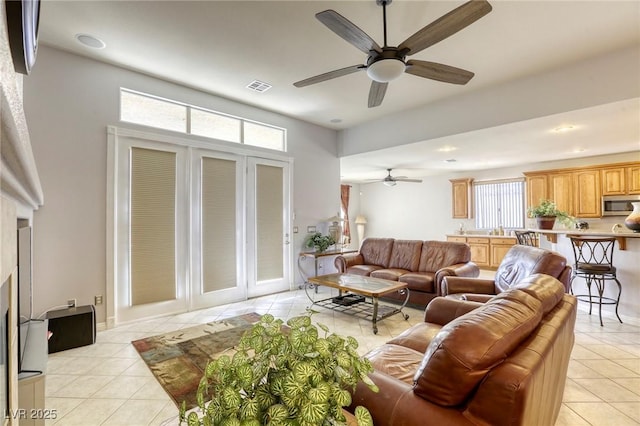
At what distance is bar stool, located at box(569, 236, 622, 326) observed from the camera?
3.51 m

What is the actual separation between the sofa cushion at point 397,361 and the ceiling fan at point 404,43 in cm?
211

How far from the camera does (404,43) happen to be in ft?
7.20

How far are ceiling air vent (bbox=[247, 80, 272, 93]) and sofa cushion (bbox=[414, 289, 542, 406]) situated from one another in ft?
12.4

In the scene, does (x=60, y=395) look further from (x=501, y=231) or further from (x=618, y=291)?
(x=501, y=231)

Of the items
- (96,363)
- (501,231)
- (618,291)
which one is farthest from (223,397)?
(501,231)

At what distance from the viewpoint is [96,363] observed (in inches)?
104

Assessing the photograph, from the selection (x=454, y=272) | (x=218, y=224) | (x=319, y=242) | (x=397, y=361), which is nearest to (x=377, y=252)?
(x=319, y=242)

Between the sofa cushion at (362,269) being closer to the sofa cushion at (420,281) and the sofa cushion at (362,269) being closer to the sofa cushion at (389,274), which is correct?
the sofa cushion at (389,274)

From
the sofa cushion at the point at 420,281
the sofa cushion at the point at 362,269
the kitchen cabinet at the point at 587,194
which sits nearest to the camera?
the sofa cushion at the point at 420,281

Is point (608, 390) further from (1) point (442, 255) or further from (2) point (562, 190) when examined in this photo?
(2) point (562, 190)

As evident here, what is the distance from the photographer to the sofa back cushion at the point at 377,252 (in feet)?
17.1

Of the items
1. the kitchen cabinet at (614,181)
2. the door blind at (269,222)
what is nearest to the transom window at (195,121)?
the door blind at (269,222)

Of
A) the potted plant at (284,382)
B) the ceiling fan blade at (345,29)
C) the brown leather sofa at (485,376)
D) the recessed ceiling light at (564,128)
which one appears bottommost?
the brown leather sofa at (485,376)

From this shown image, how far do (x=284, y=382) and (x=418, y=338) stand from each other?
1614 millimetres
